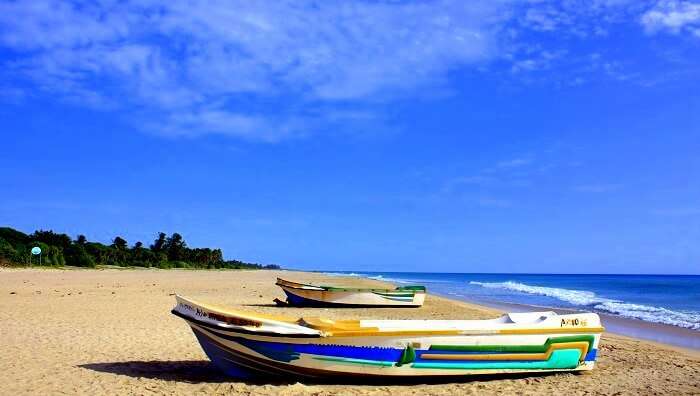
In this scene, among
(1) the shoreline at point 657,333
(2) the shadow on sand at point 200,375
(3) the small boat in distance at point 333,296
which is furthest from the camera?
(3) the small boat in distance at point 333,296

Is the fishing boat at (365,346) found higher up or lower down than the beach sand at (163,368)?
higher up

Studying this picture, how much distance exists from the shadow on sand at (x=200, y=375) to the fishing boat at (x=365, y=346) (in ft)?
0.34

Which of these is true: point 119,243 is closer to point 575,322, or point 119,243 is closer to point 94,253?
point 94,253

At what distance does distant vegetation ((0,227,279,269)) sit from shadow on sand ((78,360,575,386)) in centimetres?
4158

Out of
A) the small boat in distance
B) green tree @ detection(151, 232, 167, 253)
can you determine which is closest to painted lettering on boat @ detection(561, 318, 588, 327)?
the small boat in distance

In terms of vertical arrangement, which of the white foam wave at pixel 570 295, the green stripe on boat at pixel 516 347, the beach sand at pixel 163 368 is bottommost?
the white foam wave at pixel 570 295

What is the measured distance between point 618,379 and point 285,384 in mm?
4702

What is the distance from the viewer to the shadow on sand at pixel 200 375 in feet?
24.9

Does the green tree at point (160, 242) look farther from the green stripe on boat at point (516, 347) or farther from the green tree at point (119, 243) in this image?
the green stripe on boat at point (516, 347)

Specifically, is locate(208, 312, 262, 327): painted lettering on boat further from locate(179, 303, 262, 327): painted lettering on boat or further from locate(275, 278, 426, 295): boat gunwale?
locate(275, 278, 426, 295): boat gunwale

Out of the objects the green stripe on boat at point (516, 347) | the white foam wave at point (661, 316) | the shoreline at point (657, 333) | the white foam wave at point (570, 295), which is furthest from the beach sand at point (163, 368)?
the white foam wave at point (570, 295)

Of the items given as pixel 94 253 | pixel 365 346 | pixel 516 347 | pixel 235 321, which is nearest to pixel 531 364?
pixel 516 347

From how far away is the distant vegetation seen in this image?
47.8 m

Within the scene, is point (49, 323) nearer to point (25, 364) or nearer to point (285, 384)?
point (25, 364)
